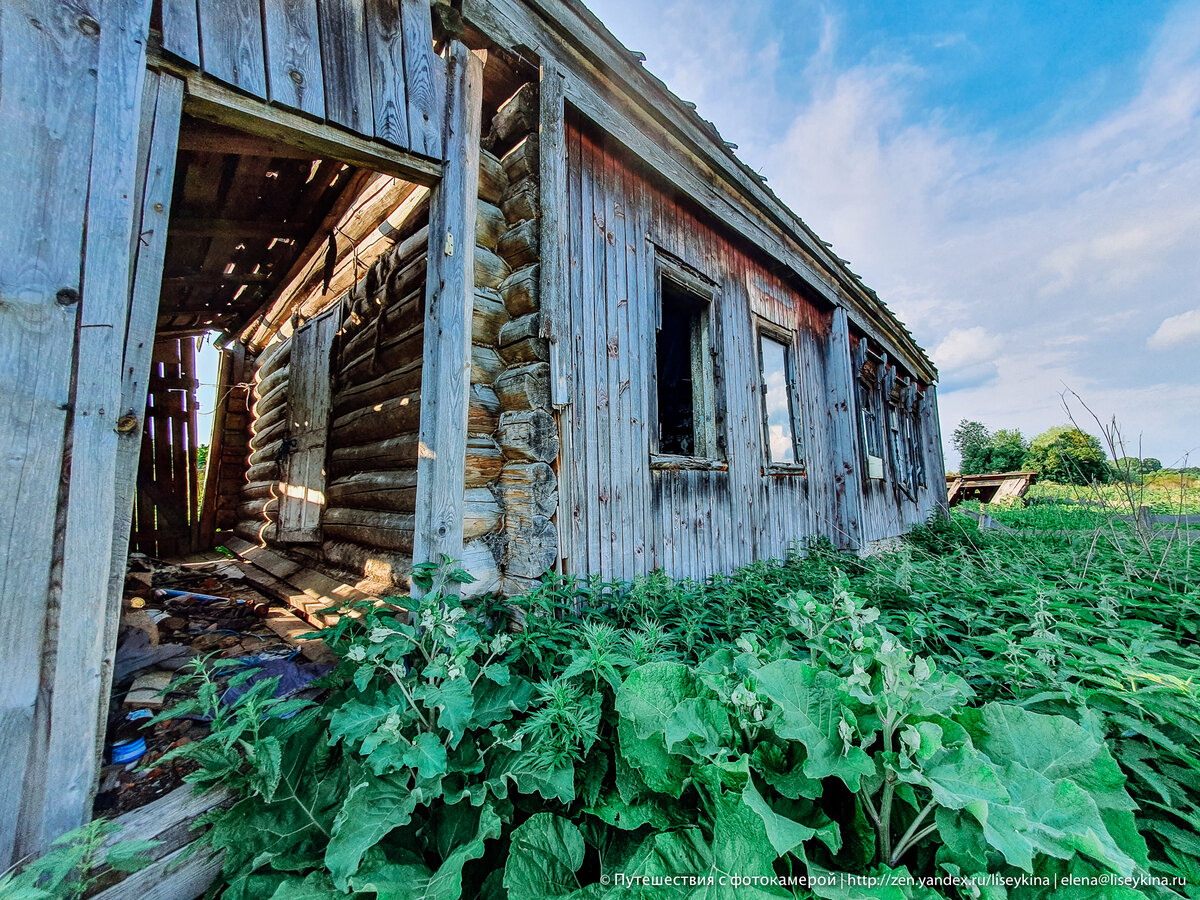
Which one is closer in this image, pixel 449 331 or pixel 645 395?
pixel 449 331

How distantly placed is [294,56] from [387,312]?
1692 mm

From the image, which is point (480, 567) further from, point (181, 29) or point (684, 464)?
point (181, 29)

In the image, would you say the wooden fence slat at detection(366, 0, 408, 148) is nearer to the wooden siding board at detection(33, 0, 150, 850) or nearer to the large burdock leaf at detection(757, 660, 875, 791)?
the wooden siding board at detection(33, 0, 150, 850)

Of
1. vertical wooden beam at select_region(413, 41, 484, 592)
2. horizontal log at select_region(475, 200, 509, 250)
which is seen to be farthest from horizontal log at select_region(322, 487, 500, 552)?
horizontal log at select_region(475, 200, 509, 250)

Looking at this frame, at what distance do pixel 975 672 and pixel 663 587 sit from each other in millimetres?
1488

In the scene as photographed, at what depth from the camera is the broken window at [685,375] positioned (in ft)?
12.7

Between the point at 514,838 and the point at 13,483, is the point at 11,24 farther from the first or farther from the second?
the point at 514,838

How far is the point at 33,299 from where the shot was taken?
127 cm

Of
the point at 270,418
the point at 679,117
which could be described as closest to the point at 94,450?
the point at 679,117

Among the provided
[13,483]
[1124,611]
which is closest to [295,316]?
[13,483]

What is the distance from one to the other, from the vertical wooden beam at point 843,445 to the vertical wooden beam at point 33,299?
5.97 m

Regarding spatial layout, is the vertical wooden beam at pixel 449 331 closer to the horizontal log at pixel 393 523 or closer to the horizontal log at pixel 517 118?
the horizontal log at pixel 393 523

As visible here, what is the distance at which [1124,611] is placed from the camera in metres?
2.29

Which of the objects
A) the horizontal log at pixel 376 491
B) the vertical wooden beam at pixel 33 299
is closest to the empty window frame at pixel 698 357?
the horizontal log at pixel 376 491
